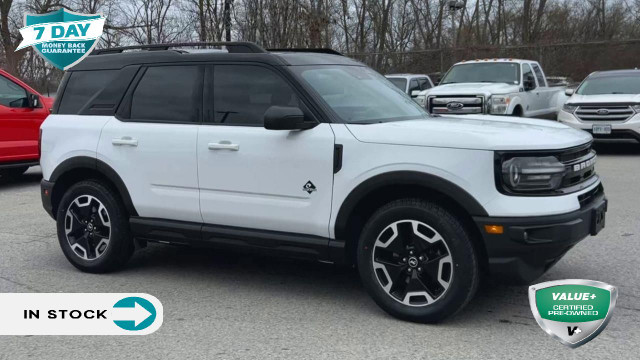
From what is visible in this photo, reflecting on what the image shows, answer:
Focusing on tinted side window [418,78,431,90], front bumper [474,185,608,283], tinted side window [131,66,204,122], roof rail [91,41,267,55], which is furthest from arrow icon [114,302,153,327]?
tinted side window [418,78,431,90]

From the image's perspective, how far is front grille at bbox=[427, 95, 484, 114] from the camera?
13.5 meters

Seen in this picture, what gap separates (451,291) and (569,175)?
3.40 feet

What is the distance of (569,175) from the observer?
4.40 m

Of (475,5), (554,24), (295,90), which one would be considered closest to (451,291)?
(295,90)

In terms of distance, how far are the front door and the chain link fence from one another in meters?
23.9

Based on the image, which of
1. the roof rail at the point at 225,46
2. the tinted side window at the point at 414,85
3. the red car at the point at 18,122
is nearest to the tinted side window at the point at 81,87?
the roof rail at the point at 225,46

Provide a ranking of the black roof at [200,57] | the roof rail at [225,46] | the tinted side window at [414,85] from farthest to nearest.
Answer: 1. the tinted side window at [414,85]
2. the roof rail at [225,46]
3. the black roof at [200,57]

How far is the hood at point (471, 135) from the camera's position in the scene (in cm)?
424

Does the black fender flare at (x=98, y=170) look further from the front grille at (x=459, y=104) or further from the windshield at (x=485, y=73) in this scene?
the windshield at (x=485, y=73)

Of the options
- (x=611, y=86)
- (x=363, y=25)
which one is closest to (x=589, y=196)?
(x=611, y=86)

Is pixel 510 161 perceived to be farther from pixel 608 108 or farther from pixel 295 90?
pixel 608 108

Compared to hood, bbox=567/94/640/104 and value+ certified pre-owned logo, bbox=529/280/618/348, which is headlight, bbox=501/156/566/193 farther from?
hood, bbox=567/94/640/104

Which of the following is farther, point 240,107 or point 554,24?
point 554,24

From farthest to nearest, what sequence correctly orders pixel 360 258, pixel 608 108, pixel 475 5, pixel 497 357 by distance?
pixel 475 5
pixel 608 108
pixel 360 258
pixel 497 357
